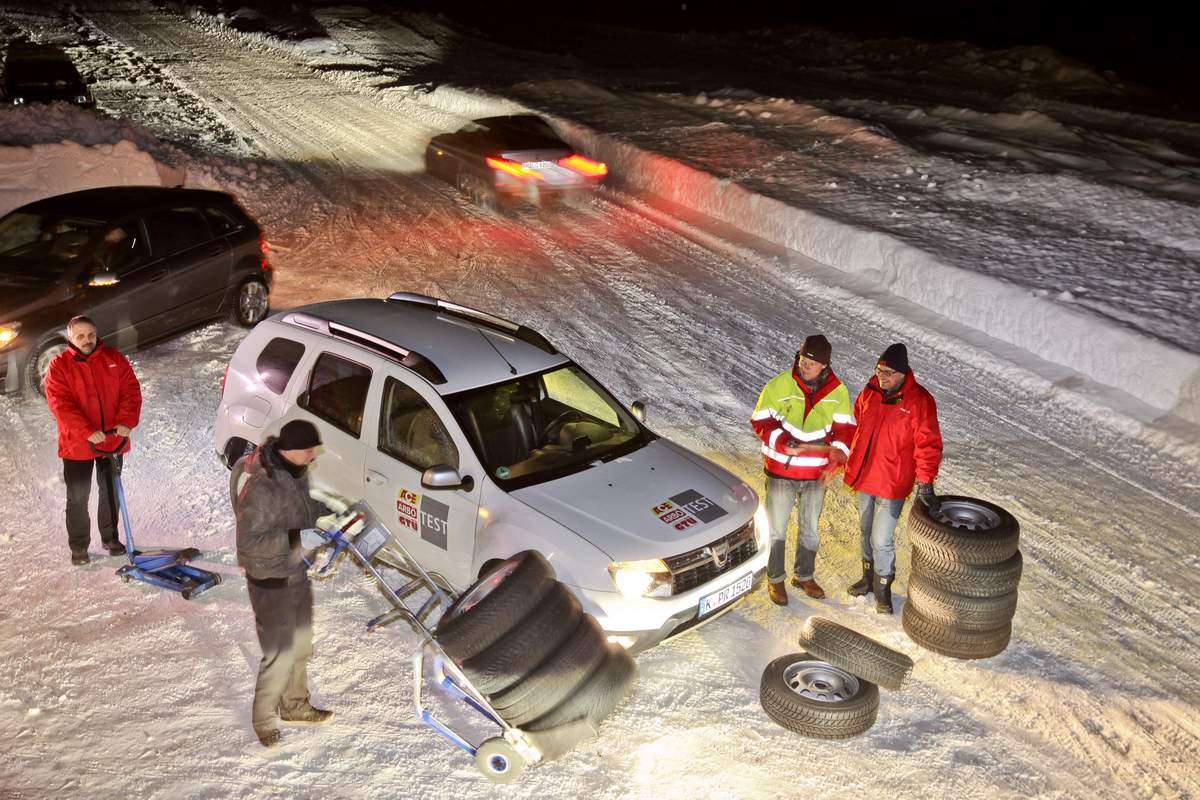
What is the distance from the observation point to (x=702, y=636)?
22.5ft

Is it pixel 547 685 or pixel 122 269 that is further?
pixel 122 269

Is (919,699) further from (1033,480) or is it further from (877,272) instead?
(877,272)

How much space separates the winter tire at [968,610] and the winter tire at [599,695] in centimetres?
208

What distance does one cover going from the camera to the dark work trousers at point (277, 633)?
5.64 meters

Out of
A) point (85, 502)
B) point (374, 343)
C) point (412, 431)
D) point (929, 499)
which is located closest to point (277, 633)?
point (412, 431)

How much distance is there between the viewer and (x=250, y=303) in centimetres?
1208

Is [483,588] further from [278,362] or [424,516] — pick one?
[278,362]

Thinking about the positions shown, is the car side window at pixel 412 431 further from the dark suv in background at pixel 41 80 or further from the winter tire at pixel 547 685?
the dark suv in background at pixel 41 80

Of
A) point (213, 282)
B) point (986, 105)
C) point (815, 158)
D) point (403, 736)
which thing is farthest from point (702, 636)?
point (986, 105)

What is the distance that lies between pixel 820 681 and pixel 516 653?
2.01m

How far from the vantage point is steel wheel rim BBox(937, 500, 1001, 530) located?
6.64 meters

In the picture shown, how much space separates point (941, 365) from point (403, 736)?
7.84 metres

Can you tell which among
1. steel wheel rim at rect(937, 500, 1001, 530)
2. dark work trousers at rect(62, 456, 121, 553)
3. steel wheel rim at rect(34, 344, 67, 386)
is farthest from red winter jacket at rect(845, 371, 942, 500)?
steel wheel rim at rect(34, 344, 67, 386)

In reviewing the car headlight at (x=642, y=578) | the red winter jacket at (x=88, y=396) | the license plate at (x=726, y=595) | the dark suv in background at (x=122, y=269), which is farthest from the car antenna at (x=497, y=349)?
the dark suv in background at (x=122, y=269)
